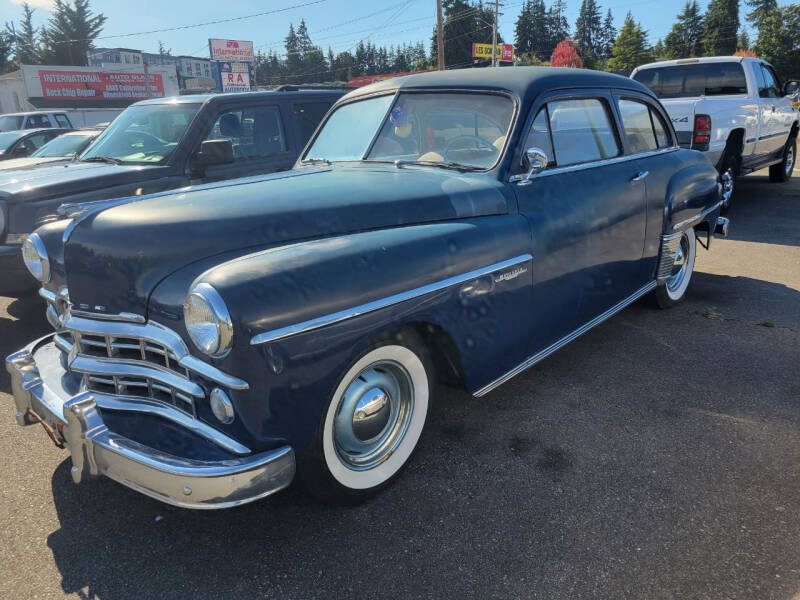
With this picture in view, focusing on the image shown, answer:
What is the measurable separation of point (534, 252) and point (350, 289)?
47.2 inches

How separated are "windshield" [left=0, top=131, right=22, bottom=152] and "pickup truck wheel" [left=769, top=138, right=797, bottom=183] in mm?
13816

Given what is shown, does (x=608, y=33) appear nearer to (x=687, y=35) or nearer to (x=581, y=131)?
(x=687, y=35)

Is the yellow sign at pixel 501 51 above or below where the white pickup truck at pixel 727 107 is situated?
above

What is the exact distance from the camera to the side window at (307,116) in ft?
18.8

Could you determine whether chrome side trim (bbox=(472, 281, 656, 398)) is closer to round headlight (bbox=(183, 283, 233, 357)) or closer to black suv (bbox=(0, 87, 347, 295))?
round headlight (bbox=(183, 283, 233, 357))

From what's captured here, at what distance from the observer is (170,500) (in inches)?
75.8

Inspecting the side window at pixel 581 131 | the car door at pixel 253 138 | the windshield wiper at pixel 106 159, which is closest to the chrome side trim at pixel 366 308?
the side window at pixel 581 131

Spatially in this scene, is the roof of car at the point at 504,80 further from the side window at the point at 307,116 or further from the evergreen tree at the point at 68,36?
the evergreen tree at the point at 68,36

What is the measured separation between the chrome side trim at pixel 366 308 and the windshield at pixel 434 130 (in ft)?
2.33

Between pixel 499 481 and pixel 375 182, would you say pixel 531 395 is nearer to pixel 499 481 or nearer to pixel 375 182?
pixel 499 481

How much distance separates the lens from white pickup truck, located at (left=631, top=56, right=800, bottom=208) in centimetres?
791

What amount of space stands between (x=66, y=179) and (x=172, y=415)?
3387 mm

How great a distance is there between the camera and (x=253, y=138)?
5441mm

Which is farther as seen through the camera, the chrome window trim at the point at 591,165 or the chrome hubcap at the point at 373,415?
the chrome window trim at the point at 591,165
